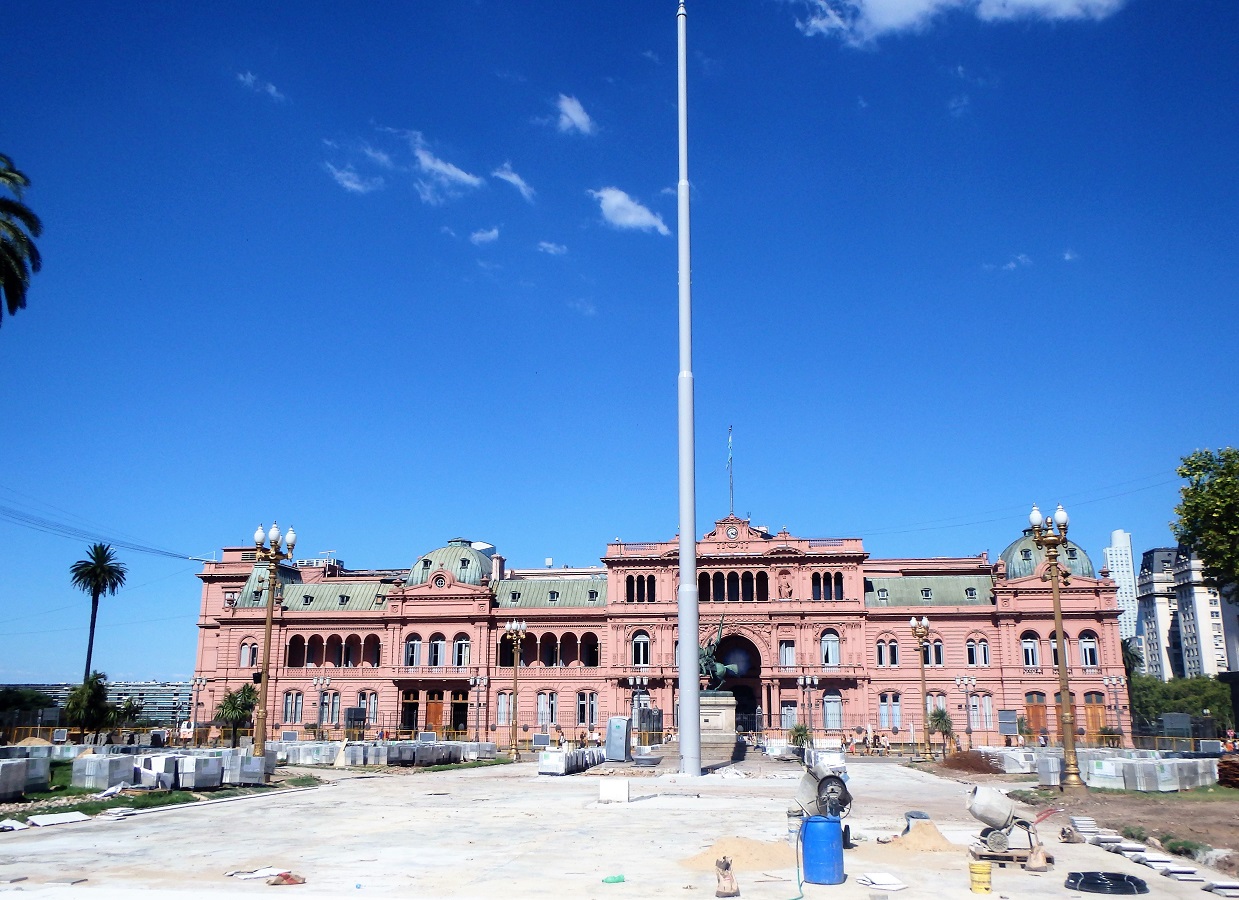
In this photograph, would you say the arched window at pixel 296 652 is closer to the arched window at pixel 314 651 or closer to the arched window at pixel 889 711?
the arched window at pixel 314 651

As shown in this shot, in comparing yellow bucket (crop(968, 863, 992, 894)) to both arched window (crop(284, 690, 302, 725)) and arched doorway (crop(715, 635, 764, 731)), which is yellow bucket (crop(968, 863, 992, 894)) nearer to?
arched doorway (crop(715, 635, 764, 731))

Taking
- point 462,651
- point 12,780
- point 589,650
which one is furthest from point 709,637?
point 12,780

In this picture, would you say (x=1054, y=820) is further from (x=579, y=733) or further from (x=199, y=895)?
(x=579, y=733)

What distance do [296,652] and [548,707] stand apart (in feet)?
74.4

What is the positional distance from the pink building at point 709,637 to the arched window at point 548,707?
5.7 inches

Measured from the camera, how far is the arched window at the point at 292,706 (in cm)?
8462

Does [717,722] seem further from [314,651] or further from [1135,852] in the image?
[314,651]

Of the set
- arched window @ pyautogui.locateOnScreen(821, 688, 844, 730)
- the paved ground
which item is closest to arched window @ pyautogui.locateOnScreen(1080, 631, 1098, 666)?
arched window @ pyautogui.locateOnScreen(821, 688, 844, 730)

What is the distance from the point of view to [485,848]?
61.8ft

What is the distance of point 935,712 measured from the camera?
239 ft

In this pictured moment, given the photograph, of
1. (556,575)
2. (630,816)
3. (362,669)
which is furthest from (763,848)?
(556,575)

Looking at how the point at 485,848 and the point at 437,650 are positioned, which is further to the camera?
the point at 437,650

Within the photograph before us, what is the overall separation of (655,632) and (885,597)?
720 inches

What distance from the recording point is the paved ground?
576 inches
